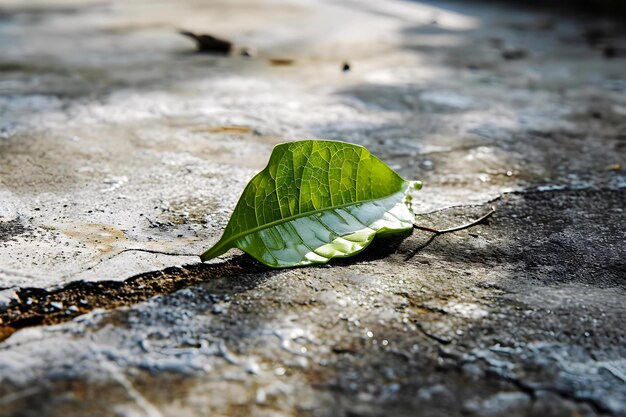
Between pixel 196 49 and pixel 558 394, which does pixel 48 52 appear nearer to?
pixel 196 49

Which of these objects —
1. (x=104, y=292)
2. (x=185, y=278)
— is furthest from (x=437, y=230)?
(x=104, y=292)

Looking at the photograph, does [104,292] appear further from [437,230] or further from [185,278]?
[437,230]

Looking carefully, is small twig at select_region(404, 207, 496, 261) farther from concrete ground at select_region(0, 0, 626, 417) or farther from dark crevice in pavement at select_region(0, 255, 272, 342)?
dark crevice in pavement at select_region(0, 255, 272, 342)

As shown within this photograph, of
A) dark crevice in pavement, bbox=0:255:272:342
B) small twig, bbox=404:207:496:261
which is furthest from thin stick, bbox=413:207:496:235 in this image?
dark crevice in pavement, bbox=0:255:272:342

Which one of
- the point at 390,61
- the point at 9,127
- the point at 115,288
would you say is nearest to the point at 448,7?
the point at 390,61

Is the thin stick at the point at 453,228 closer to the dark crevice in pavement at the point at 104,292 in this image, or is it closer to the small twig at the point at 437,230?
the small twig at the point at 437,230

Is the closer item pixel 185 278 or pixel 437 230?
pixel 185 278
